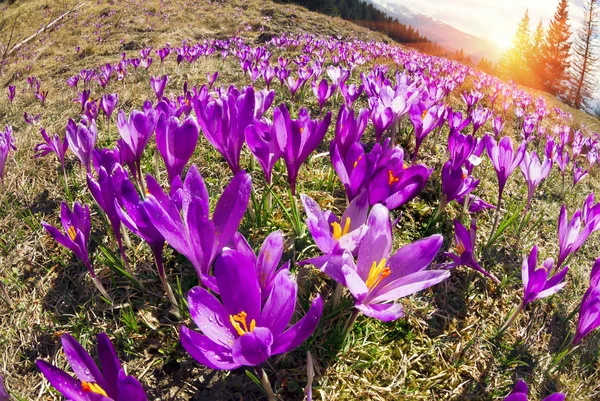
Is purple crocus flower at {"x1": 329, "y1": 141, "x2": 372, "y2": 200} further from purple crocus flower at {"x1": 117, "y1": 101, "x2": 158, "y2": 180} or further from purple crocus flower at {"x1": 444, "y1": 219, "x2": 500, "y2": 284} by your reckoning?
purple crocus flower at {"x1": 117, "y1": 101, "x2": 158, "y2": 180}

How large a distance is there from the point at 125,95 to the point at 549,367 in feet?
16.9

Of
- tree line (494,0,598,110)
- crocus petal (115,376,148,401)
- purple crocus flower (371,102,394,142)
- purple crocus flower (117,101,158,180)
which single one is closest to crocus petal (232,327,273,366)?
crocus petal (115,376,148,401)

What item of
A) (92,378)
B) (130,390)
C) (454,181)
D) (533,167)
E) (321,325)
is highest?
(533,167)

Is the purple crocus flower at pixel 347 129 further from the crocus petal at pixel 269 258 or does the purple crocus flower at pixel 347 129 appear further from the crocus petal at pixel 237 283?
the crocus petal at pixel 237 283

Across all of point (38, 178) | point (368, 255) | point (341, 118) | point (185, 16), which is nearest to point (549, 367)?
point (368, 255)

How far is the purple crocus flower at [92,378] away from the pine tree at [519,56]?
57104 mm

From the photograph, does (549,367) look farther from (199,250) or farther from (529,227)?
(199,250)

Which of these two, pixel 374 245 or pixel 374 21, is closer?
pixel 374 245

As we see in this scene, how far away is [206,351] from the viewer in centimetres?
95

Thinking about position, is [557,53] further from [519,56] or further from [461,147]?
[461,147]

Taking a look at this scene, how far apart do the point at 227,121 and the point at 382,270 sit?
0.93 meters

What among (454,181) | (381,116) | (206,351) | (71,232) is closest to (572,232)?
(454,181)

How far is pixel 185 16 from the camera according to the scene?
1891 centimetres

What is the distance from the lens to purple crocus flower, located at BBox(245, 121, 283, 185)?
5.10ft
